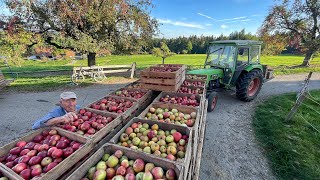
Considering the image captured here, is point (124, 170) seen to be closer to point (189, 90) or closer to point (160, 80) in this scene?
point (160, 80)

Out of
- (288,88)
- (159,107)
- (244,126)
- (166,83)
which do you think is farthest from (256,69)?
(159,107)

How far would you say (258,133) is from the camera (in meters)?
4.85

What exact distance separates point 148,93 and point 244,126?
123 inches

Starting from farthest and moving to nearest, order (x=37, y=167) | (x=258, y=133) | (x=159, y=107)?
(x=258, y=133), (x=159, y=107), (x=37, y=167)

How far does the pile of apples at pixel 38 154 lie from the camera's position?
1.76 metres

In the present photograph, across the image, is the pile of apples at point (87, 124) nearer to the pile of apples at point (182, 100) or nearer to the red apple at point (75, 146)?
the red apple at point (75, 146)

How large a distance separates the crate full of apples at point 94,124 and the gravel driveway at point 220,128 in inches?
77.0

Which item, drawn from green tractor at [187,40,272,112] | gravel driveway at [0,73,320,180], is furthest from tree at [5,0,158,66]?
green tractor at [187,40,272,112]

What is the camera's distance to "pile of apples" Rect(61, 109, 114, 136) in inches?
Result: 98.6

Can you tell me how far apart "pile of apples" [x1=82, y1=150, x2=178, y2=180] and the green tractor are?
472 centimetres

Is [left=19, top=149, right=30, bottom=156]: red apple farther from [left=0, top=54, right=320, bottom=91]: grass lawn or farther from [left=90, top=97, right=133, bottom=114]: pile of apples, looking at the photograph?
[left=0, top=54, right=320, bottom=91]: grass lawn

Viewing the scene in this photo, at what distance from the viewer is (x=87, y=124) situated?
2578 millimetres

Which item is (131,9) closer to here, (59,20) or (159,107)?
(59,20)

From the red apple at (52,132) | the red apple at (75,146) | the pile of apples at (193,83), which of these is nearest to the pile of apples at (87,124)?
the red apple at (52,132)
